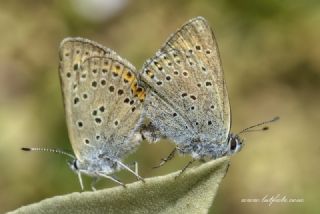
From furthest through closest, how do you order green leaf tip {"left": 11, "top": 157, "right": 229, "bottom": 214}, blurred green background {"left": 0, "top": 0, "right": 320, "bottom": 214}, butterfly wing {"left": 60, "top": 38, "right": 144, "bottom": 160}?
1. blurred green background {"left": 0, "top": 0, "right": 320, "bottom": 214}
2. butterfly wing {"left": 60, "top": 38, "right": 144, "bottom": 160}
3. green leaf tip {"left": 11, "top": 157, "right": 229, "bottom": 214}

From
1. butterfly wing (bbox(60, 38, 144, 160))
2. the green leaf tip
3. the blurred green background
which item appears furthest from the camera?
the blurred green background

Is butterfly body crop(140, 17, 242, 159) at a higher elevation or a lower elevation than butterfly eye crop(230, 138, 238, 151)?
higher

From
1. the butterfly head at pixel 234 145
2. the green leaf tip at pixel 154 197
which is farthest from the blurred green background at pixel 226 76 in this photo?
the green leaf tip at pixel 154 197

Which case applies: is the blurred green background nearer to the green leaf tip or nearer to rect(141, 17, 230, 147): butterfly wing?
rect(141, 17, 230, 147): butterfly wing

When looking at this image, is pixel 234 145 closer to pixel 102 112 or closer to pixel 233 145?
pixel 233 145

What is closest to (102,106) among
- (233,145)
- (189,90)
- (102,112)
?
(102,112)

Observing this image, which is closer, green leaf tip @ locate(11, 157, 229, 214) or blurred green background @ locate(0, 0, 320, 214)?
green leaf tip @ locate(11, 157, 229, 214)

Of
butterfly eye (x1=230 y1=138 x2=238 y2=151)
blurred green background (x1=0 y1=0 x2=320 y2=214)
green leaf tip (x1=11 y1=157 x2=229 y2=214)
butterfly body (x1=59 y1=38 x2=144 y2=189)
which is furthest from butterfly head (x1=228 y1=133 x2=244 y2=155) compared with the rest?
blurred green background (x1=0 y1=0 x2=320 y2=214)
